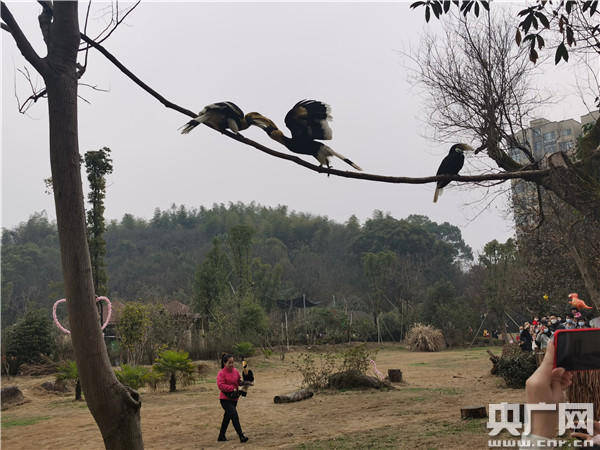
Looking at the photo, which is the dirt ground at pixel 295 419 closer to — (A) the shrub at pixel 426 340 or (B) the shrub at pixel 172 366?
(B) the shrub at pixel 172 366

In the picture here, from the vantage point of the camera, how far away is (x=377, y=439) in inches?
244

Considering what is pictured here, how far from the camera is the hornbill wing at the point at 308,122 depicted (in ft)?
4.27

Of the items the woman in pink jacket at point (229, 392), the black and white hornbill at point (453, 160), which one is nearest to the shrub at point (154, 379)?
the woman in pink jacket at point (229, 392)

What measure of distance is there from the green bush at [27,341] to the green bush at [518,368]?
13.5 meters

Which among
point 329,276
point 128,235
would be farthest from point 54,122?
point 128,235

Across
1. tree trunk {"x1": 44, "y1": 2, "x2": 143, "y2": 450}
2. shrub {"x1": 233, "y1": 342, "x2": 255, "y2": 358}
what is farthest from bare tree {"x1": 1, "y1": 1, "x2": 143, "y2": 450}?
shrub {"x1": 233, "y1": 342, "x2": 255, "y2": 358}

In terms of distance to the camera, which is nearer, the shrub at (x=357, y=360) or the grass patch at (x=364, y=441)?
the grass patch at (x=364, y=441)

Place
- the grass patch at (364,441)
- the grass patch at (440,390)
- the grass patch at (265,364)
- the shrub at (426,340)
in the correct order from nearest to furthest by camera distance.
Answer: the grass patch at (364,441) < the grass patch at (440,390) < the grass patch at (265,364) < the shrub at (426,340)

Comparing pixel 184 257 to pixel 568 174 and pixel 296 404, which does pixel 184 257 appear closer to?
pixel 296 404

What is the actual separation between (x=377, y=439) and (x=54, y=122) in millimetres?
5637

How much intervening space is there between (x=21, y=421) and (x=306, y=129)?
→ 1015 centimetres

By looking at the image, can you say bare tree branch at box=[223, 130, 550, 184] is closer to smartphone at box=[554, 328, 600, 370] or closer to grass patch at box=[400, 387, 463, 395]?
smartphone at box=[554, 328, 600, 370]

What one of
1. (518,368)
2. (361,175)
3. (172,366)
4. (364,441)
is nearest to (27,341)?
(172,366)

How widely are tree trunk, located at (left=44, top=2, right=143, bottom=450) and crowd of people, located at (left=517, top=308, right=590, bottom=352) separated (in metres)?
7.24
